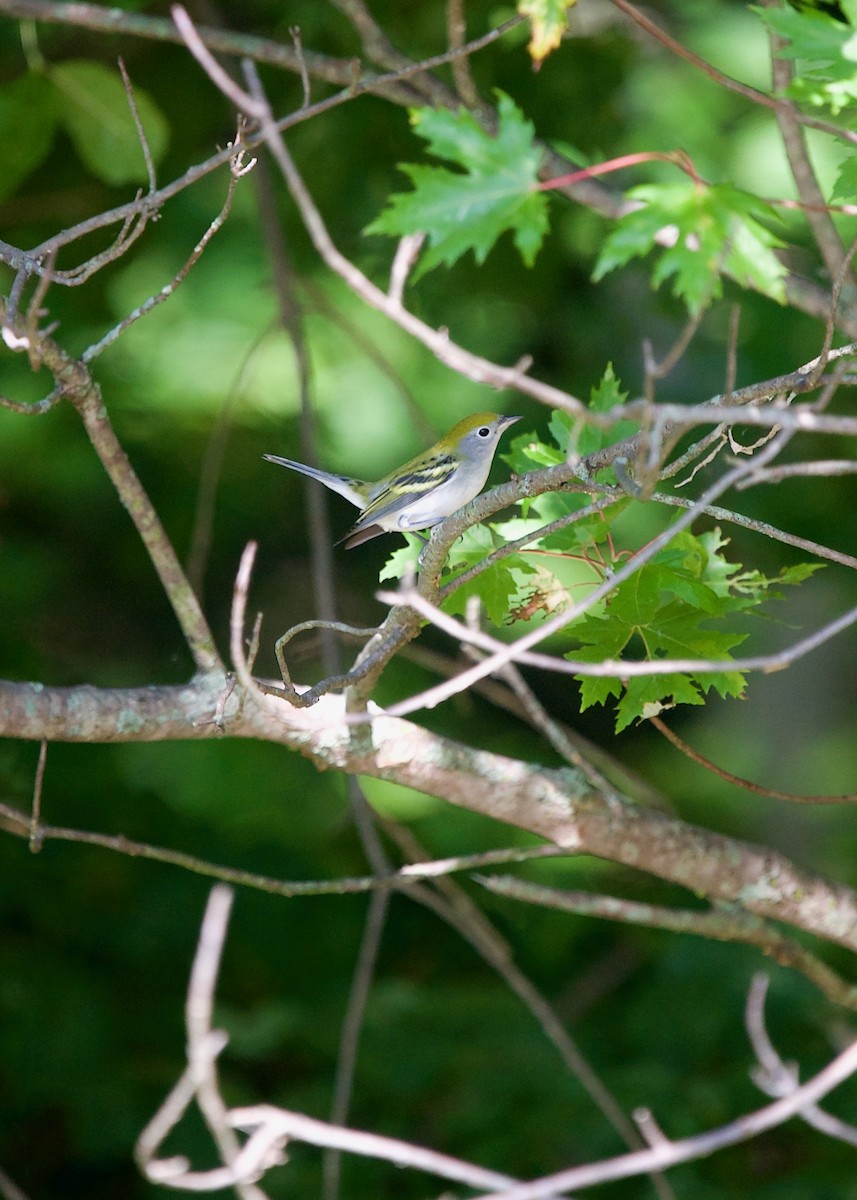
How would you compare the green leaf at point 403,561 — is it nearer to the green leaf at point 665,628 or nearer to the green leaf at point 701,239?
the green leaf at point 665,628

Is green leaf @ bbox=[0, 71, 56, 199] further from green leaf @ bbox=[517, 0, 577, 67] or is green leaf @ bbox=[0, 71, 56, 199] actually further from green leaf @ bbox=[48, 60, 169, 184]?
green leaf @ bbox=[517, 0, 577, 67]

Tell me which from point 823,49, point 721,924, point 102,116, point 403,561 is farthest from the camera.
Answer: point 102,116

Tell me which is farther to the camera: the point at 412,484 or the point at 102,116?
the point at 412,484

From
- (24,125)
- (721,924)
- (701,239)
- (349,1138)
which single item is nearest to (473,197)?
(701,239)

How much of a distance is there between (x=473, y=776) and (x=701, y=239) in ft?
4.54

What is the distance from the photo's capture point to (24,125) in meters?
3.76

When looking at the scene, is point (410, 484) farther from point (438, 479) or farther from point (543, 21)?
point (543, 21)

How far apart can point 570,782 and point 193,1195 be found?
2.66m

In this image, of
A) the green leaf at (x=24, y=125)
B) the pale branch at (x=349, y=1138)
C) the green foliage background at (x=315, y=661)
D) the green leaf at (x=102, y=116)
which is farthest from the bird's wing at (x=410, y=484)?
the pale branch at (x=349, y=1138)

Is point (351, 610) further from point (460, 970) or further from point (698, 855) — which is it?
point (698, 855)

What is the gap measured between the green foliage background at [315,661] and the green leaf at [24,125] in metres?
0.79

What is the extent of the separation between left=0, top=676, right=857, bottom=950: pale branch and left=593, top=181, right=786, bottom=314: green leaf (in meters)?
1.15

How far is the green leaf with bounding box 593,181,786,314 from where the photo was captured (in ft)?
5.65

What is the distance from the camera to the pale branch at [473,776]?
7.93 feet
